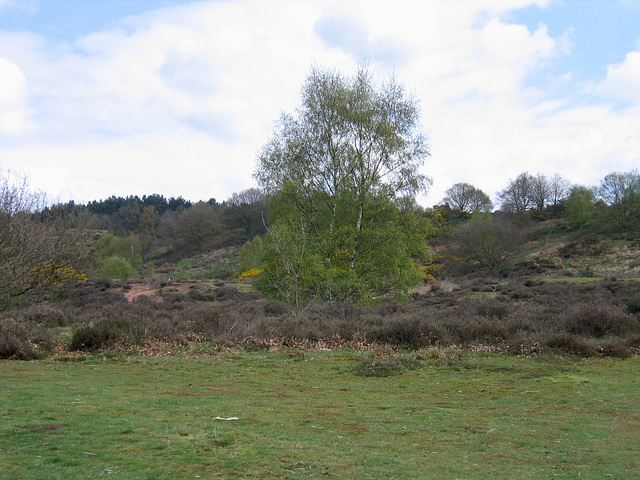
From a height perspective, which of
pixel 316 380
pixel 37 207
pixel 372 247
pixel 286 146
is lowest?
pixel 316 380

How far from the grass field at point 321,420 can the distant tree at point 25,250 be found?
2457 mm

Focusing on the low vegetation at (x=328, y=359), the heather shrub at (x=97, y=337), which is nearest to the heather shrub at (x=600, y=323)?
the low vegetation at (x=328, y=359)

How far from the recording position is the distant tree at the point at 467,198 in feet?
303

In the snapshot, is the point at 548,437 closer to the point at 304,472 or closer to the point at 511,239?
the point at 304,472

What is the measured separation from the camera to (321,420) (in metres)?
6.76

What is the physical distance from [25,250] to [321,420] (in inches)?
375

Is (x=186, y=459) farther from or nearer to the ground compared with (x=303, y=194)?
nearer to the ground

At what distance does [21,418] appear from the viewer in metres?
6.16

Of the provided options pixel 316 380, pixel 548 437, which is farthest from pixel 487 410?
pixel 316 380

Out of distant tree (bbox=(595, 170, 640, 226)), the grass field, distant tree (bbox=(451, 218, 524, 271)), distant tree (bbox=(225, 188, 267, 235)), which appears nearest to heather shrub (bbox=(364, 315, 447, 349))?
the grass field

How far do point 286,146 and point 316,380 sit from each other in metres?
16.1

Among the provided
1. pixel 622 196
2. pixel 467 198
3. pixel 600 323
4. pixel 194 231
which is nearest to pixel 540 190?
pixel 467 198

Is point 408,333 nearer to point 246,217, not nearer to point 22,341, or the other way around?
point 22,341

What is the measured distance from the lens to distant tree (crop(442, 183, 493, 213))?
92250mm
